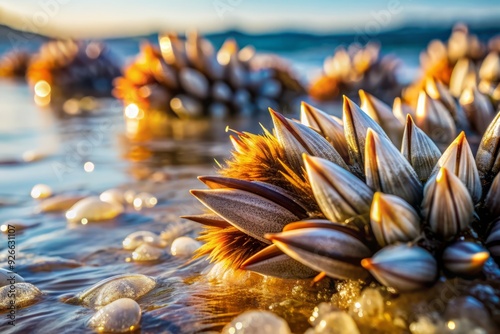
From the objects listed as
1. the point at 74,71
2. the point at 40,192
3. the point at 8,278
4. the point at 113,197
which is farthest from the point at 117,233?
the point at 74,71

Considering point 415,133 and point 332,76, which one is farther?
point 332,76

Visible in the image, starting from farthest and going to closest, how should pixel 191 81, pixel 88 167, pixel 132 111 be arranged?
pixel 132 111, pixel 191 81, pixel 88 167

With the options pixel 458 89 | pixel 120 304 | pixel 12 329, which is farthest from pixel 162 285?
pixel 458 89

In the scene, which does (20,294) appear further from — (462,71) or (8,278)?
(462,71)

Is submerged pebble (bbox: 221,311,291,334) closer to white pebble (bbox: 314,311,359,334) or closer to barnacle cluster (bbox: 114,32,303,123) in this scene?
white pebble (bbox: 314,311,359,334)

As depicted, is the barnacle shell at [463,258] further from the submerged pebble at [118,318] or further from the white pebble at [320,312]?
the submerged pebble at [118,318]

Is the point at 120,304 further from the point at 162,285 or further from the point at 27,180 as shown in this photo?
the point at 27,180

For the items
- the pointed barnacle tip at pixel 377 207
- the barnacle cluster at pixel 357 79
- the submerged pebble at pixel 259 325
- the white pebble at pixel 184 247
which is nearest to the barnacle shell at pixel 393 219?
the pointed barnacle tip at pixel 377 207
